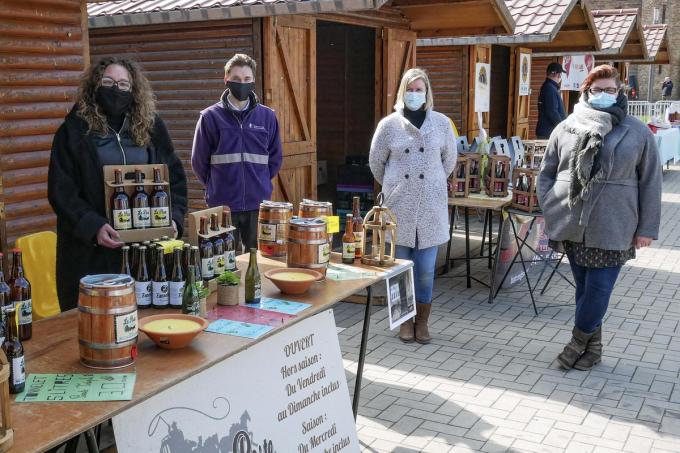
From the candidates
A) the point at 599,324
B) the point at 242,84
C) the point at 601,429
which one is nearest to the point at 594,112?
the point at 599,324

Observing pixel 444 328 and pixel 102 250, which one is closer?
pixel 102 250

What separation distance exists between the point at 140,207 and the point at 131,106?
678 mm

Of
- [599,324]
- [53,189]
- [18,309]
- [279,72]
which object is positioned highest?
[279,72]

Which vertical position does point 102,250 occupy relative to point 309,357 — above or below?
above

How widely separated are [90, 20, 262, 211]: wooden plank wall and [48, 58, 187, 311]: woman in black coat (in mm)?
3251

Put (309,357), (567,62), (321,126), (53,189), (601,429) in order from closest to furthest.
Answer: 1. (309,357)
2. (53,189)
3. (601,429)
4. (321,126)
5. (567,62)

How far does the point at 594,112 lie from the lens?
186 inches

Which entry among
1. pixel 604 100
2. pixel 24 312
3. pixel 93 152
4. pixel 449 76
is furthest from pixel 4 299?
pixel 449 76

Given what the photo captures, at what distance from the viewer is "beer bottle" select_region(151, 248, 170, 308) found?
2941 mm

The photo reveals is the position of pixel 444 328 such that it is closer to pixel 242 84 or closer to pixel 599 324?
pixel 599 324

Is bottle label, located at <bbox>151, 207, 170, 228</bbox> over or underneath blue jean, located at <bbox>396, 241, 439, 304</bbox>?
over

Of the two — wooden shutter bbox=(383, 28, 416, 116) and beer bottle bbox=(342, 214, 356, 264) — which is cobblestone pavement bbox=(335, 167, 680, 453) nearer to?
beer bottle bbox=(342, 214, 356, 264)

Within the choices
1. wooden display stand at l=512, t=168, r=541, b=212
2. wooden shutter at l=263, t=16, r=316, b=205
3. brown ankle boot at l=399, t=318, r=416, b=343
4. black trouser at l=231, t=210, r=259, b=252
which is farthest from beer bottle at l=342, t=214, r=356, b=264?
wooden shutter at l=263, t=16, r=316, b=205

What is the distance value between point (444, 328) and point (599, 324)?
1.40m
